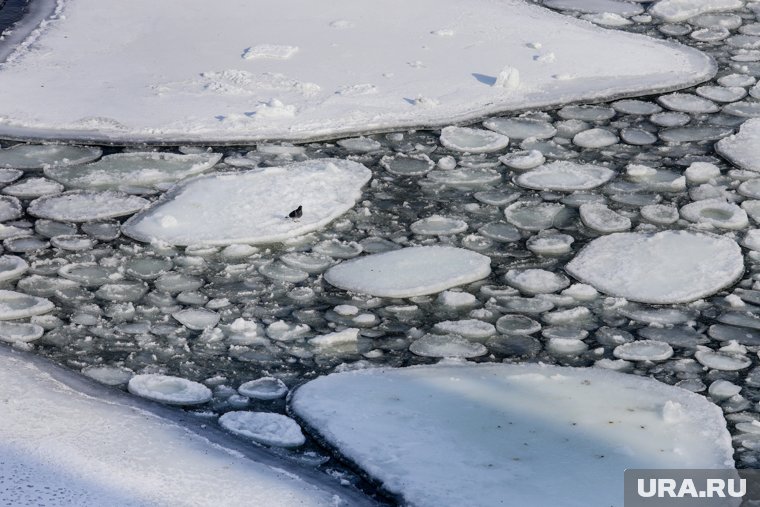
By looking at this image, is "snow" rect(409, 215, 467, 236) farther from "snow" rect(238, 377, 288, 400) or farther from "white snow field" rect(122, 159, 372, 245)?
"snow" rect(238, 377, 288, 400)

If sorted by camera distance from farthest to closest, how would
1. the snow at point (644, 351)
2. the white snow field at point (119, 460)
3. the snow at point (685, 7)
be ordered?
the snow at point (685, 7) < the snow at point (644, 351) < the white snow field at point (119, 460)

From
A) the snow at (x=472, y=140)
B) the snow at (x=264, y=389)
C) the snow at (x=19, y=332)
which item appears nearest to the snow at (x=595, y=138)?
the snow at (x=472, y=140)

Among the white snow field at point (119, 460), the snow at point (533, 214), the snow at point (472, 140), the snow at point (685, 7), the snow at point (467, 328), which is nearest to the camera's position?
the white snow field at point (119, 460)

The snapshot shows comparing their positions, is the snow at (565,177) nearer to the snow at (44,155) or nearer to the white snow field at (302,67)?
the white snow field at (302,67)

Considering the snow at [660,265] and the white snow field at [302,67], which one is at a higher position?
the white snow field at [302,67]

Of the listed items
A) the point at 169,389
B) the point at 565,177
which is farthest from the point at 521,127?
the point at 169,389

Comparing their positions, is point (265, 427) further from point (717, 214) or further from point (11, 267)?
point (717, 214)
